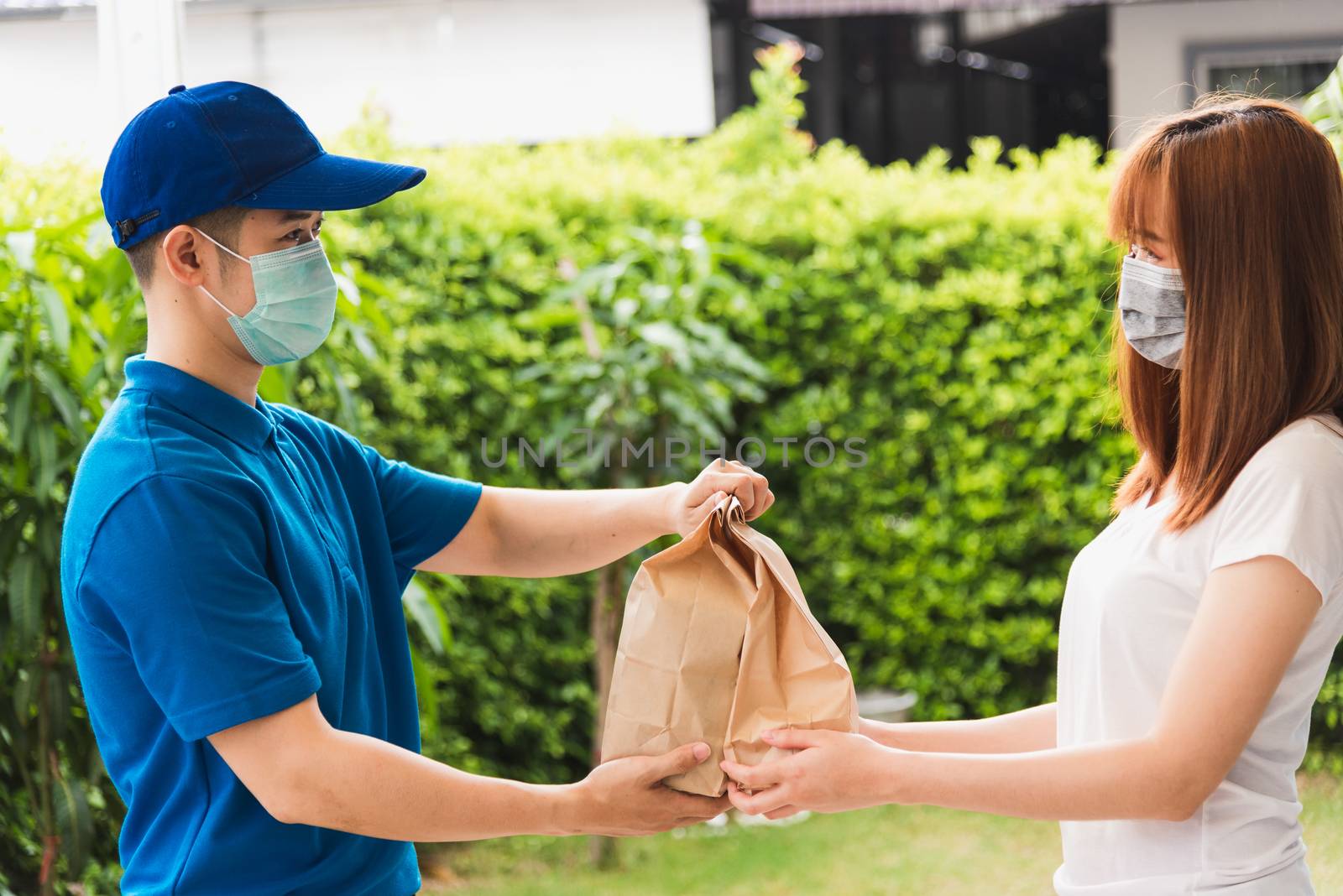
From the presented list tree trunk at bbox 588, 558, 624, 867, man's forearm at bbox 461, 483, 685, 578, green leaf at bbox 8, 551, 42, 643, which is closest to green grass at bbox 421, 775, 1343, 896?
tree trunk at bbox 588, 558, 624, 867

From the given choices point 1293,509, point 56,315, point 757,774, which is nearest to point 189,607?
point 757,774

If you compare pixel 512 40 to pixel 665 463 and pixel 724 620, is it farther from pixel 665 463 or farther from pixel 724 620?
pixel 724 620

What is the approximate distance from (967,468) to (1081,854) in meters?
2.59

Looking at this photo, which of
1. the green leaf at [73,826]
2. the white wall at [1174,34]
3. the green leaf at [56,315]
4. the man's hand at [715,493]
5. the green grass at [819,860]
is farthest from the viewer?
the white wall at [1174,34]

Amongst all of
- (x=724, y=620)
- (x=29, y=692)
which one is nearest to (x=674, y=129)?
(x=29, y=692)

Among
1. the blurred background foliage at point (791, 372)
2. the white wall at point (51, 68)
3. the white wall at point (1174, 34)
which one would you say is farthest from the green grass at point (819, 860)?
the white wall at point (51, 68)

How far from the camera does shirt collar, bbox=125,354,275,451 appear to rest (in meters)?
1.16

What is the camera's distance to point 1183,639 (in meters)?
1.19

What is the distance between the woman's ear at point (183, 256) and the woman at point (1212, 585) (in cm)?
76

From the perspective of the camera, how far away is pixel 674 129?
562cm

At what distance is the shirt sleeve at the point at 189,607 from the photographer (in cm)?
105

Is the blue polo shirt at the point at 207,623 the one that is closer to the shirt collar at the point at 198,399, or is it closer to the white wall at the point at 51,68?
the shirt collar at the point at 198,399

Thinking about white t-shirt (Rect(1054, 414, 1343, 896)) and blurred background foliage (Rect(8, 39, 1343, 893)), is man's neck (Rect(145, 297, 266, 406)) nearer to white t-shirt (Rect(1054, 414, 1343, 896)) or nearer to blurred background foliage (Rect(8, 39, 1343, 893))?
white t-shirt (Rect(1054, 414, 1343, 896))

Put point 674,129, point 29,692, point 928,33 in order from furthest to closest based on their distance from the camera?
point 928,33
point 674,129
point 29,692
